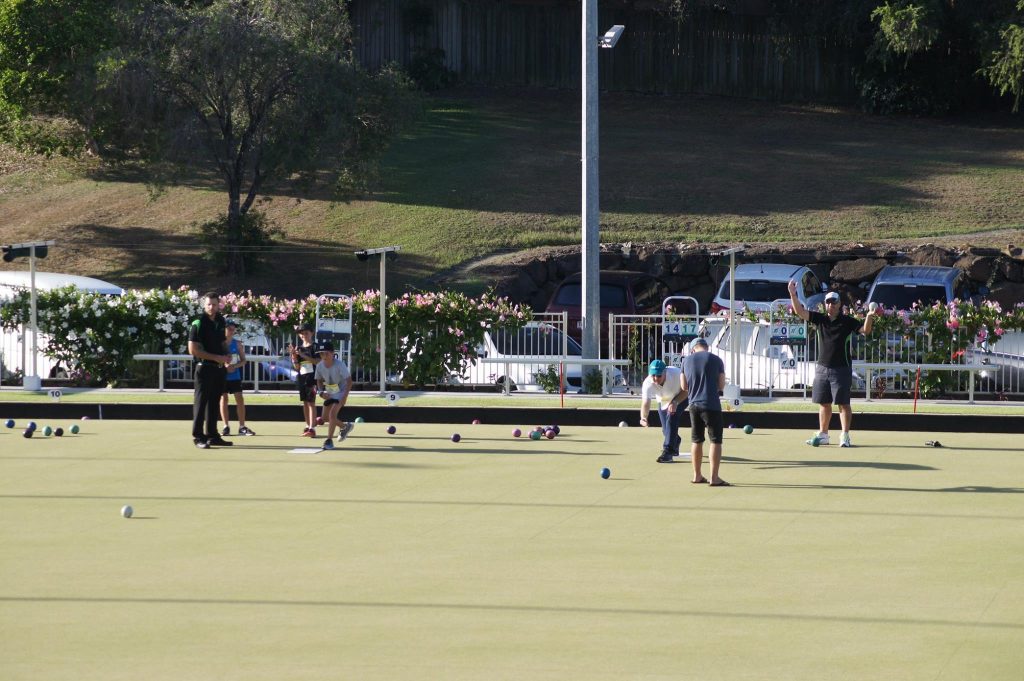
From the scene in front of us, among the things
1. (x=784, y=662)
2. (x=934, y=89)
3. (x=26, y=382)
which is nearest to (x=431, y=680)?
(x=784, y=662)

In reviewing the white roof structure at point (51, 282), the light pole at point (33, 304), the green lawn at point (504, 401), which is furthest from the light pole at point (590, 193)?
the white roof structure at point (51, 282)

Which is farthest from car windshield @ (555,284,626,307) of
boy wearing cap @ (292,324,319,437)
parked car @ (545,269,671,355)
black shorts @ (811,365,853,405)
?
black shorts @ (811,365,853,405)

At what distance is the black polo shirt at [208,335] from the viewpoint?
15859 millimetres

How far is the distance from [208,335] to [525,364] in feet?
21.0

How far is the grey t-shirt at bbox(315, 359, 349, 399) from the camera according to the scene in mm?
16234

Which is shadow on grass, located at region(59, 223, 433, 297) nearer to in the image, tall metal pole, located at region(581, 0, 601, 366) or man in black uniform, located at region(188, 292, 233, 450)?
tall metal pole, located at region(581, 0, 601, 366)

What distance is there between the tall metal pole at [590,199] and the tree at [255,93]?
12.2 metres

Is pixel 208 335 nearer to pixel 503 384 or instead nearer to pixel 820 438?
pixel 503 384

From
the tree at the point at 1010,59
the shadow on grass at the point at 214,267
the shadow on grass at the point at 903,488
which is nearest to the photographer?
the shadow on grass at the point at 903,488

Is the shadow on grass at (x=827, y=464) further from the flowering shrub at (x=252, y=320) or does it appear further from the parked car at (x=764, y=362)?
the flowering shrub at (x=252, y=320)

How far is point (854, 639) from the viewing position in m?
7.86

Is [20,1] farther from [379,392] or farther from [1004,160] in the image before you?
[1004,160]

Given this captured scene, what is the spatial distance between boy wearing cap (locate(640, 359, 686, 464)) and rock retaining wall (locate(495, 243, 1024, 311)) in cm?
1587

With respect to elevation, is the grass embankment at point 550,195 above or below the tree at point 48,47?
below
